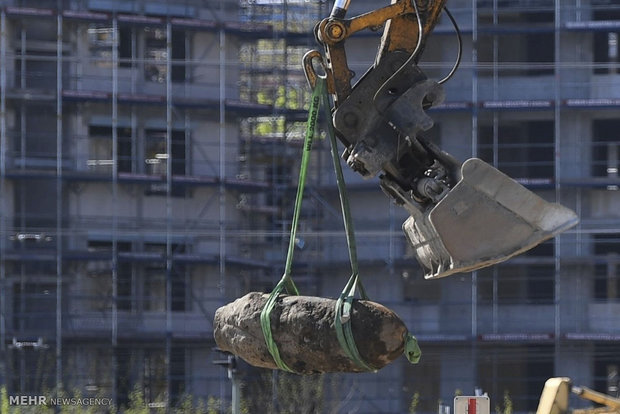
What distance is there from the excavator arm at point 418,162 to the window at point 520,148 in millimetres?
29842

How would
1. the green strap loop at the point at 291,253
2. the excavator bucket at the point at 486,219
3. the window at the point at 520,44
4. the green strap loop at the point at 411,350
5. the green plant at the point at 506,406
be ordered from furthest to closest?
the window at the point at 520,44, the green plant at the point at 506,406, the green strap loop at the point at 291,253, the green strap loop at the point at 411,350, the excavator bucket at the point at 486,219

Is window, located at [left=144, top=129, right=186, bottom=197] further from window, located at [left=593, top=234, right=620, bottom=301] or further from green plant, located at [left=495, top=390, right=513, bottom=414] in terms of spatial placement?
window, located at [left=593, top=234, right=620, bottom=301]

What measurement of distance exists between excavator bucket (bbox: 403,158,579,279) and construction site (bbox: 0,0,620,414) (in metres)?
29.2

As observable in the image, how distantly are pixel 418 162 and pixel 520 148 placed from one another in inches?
1225

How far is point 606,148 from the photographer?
4125 centimetres

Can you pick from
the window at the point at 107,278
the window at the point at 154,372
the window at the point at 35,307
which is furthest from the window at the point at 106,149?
the window at the point at 154,372

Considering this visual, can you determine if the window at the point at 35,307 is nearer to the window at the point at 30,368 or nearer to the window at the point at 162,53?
the window at the point at 30,368

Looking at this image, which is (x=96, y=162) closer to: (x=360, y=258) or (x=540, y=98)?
(x=360, y=258)

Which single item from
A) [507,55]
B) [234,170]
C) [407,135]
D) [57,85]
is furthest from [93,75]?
[407,135]

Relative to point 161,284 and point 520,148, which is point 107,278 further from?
point 520,148

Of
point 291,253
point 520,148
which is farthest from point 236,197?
point 291,253

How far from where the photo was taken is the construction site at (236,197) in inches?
1543

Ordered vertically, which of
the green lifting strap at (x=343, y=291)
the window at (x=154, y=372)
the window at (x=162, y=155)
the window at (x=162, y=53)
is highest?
Answer: the window at (x=162, y=53)

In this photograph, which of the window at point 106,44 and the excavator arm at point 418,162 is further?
the window at point 106,44
